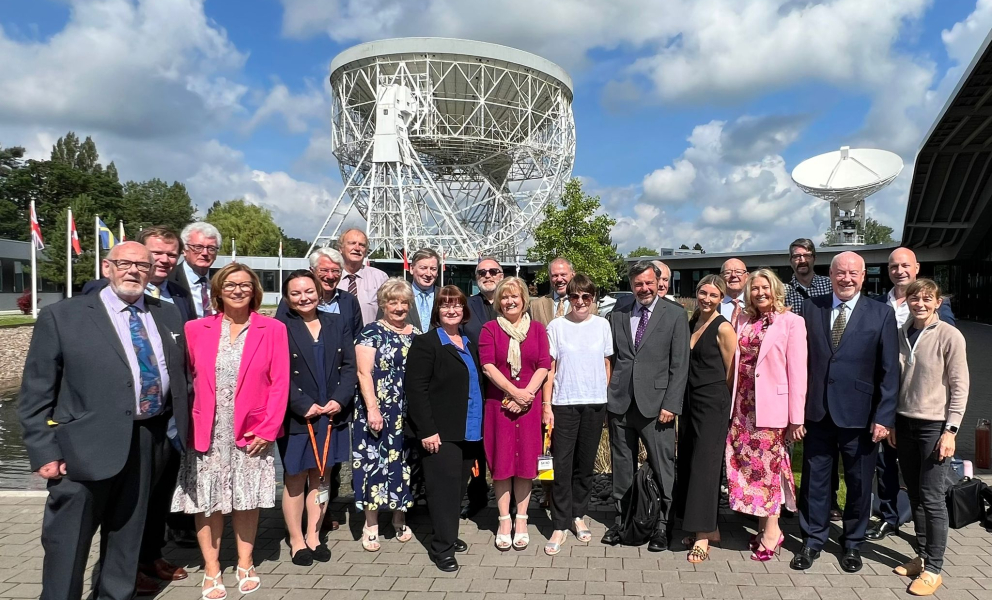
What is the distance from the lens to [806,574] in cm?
388

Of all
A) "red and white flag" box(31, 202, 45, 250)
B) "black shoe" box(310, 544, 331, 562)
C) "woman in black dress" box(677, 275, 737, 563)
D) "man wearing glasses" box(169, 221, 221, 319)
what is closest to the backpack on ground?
"woman in black dress" box(677, 275, 737, 563)

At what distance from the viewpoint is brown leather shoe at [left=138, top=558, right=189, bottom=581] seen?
12.8ft

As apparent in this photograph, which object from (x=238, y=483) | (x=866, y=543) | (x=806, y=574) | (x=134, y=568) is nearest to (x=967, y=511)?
(x=866, y=543)

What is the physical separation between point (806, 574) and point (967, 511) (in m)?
1.33

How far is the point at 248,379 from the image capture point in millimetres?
3641

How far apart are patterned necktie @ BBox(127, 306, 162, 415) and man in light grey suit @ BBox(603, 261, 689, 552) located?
2.89 metres

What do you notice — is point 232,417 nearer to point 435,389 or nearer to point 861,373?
point 435,389

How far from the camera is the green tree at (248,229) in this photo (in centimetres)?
6481

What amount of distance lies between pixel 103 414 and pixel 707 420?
3596 millimetres

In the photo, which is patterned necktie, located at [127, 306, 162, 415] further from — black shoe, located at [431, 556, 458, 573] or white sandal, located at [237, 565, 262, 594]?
black shoe, located at [431, 556, 458, 573]

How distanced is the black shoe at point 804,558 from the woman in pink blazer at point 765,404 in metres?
0.15

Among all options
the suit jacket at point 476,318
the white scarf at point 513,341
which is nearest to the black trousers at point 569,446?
the white scarf at point 513,341

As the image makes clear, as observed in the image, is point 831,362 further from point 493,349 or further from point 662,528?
point 493,349

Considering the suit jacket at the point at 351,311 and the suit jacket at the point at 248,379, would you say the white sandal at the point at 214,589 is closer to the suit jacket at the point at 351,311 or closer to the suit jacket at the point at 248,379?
the suit jacket at the point at 248,379
